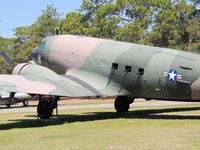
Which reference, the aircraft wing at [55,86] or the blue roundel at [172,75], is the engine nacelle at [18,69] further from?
the blue roundel at [172,75]

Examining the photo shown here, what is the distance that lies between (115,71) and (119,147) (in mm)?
9876

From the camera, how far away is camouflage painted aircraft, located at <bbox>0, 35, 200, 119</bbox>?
64.4ft

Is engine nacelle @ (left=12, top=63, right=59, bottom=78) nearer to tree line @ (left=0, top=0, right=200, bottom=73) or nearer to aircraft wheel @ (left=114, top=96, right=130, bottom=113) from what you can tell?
aircraft wheel @ (left=114, top=96, right=130, bottom=113)

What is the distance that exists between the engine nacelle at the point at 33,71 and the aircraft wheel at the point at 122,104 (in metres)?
4.75

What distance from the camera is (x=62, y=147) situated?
1297 cm

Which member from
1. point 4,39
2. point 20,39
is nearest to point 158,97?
point 20,39

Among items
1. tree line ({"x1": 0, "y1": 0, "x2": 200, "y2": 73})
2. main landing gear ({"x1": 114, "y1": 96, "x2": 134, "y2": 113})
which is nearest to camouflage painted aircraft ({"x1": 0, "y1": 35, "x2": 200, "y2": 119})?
main landing gear ({"x1": 114, "y1": 96, "x2": 134, "y2": 113})

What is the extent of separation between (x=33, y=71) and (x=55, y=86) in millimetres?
2421

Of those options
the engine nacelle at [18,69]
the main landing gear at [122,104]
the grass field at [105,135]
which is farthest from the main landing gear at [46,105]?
the main landing gear at [122,104]

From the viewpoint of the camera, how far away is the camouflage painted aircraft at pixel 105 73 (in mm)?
19641

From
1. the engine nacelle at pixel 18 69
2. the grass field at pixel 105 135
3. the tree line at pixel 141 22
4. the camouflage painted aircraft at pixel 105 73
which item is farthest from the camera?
the tree line at pixel 141 22

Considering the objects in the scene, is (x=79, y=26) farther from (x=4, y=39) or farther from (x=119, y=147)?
(x=119, y=147)

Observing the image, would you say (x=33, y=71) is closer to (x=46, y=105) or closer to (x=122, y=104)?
(x=46, y=105)

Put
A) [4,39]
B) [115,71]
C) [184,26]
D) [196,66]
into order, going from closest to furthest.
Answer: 1. [196,66]
2. [115,71]
3. [184,26]
4. [4,39]
